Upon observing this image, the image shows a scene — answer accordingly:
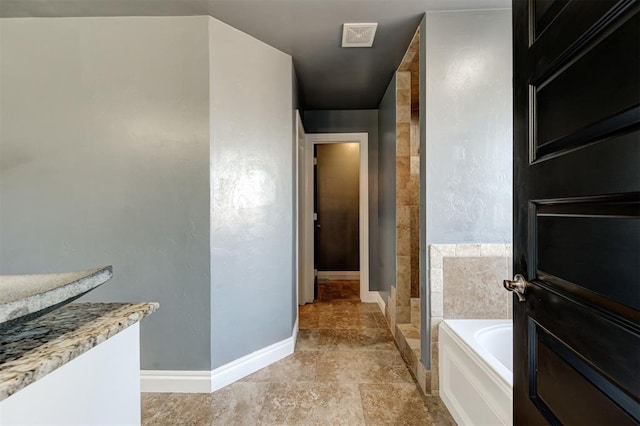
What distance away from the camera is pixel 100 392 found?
667 mm

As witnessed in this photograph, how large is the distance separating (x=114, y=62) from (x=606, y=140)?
251 cm

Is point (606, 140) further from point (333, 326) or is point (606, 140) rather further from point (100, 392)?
point (333, 326)

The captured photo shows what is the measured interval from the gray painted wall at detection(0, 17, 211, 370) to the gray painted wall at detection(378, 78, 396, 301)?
167 centimetres

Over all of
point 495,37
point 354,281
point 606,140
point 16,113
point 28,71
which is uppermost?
point 495,37

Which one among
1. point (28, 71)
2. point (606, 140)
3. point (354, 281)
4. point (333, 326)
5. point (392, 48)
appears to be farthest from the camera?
point (354, 281)

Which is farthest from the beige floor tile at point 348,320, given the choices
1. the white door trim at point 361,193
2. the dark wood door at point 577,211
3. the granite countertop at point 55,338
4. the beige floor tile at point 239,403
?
Result: the granite countertop at point 55,338

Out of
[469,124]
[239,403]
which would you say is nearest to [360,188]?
[469,124]

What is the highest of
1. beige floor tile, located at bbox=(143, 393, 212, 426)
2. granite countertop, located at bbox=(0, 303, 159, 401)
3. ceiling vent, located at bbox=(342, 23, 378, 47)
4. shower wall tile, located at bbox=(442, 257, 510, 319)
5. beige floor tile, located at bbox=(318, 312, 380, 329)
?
ceiling vent, located at bbox=(342, 23, 378, 47)

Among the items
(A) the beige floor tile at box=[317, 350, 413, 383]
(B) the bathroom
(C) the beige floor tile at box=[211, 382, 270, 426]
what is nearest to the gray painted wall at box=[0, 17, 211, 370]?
(B) the bathroom

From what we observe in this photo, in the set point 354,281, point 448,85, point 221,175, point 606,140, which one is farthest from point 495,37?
point 354,281

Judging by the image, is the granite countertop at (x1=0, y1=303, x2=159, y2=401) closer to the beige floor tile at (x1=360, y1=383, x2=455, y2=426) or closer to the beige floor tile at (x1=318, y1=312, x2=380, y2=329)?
the beige floor tile at (x1=360, y1=383, x2=455, y2=426)

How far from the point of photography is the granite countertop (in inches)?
18.4

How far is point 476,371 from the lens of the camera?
1.38 meters

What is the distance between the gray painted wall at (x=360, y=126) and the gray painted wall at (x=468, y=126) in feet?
5.89
